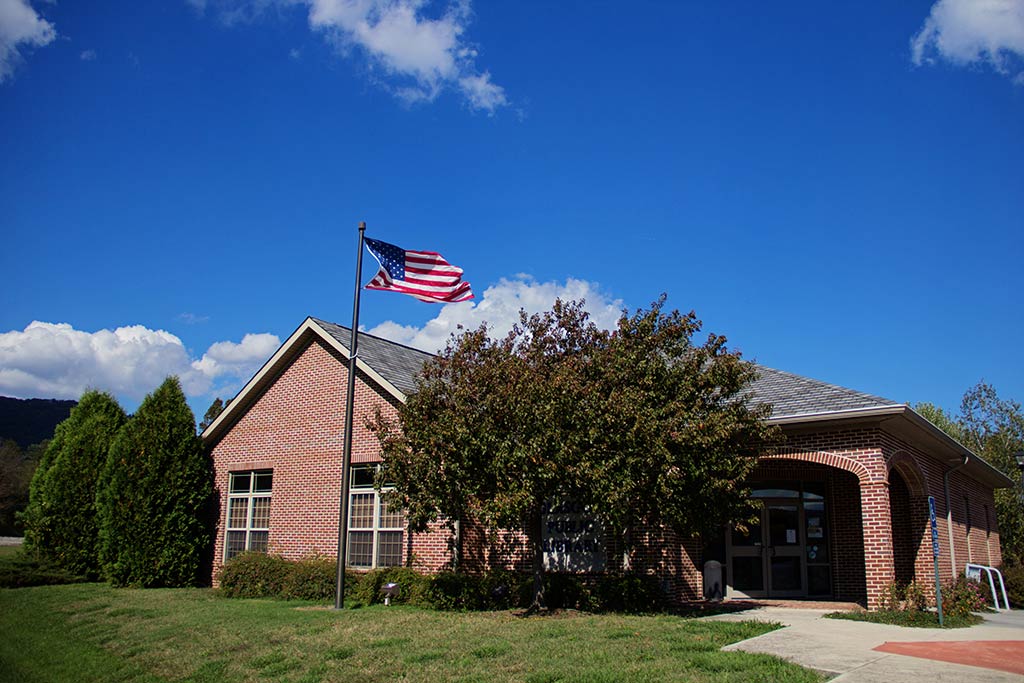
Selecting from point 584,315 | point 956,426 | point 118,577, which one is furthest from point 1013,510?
point 118,577

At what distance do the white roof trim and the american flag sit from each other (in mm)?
2558

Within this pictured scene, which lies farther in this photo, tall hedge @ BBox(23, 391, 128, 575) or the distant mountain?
the distant mountain

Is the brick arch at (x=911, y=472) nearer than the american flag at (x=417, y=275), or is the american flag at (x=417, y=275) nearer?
the brick arch at (x=911, y=472)

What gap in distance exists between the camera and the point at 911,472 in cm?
1692

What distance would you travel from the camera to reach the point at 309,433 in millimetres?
20828

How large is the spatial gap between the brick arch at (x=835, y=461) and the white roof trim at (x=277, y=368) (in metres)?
8.68

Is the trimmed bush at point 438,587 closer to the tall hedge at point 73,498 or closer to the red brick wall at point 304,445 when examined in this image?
the red brick wall at point 304,445

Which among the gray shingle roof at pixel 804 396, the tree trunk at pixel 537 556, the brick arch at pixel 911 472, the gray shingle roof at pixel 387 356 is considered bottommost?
the tree trunk at pixel 537 556

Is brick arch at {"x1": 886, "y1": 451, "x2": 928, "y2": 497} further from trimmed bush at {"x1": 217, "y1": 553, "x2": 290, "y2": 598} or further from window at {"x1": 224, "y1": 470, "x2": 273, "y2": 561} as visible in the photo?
window at {"x1": 224, "y1": 470, "x2": 273, "y2": 561}

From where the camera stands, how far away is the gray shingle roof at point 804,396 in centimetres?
1487

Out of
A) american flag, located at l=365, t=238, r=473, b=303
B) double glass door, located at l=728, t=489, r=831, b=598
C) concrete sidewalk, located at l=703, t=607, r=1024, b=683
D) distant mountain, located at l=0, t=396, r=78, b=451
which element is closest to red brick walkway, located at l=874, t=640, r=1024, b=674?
concrete sidewalk, located at l=703, t=607, r=1024, b=683

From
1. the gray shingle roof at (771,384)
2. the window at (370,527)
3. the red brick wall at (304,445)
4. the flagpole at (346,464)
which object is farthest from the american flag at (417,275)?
the window at (370,527)

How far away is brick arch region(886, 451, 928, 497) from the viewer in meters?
15.6

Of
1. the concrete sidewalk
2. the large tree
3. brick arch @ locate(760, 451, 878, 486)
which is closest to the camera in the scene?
the concrete sidewalk
